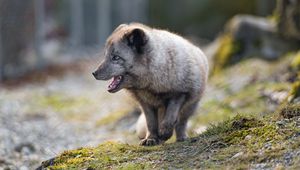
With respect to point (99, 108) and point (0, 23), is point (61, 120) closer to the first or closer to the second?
point (99, 108)

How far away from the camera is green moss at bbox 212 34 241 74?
38.9 ft

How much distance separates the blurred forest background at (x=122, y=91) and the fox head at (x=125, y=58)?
719 millimetres

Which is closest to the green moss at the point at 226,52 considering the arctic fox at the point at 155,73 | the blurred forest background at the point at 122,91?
the blurred forest background at the point at 122,91

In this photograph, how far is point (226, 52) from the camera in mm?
11930

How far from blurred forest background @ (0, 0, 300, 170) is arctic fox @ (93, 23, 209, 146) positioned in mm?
509

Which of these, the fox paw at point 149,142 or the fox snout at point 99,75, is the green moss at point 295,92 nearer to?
the fox paw at point 149,142

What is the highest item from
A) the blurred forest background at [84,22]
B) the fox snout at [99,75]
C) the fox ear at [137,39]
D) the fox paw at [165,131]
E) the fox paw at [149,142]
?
the blurred forest background at [84,22]

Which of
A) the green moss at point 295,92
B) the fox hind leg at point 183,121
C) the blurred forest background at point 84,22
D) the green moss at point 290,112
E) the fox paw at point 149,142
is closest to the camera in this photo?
the green moss at point 290,112

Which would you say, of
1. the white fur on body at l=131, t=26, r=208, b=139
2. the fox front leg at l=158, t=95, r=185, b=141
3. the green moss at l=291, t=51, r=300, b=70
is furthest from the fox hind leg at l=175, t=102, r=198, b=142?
the green moss at l=291, t=51, r=300, b=70

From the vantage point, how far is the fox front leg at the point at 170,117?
257 inches

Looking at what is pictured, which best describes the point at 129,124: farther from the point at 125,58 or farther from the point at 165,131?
the point at 125,58

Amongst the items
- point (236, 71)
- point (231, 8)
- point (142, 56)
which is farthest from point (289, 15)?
point (231, 8)

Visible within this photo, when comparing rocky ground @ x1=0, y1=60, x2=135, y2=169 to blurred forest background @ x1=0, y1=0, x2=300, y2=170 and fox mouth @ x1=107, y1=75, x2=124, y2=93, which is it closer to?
blurred forest background @ x1=0, y1=0, x2=300, y2=170

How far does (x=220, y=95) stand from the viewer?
33.2 ft
